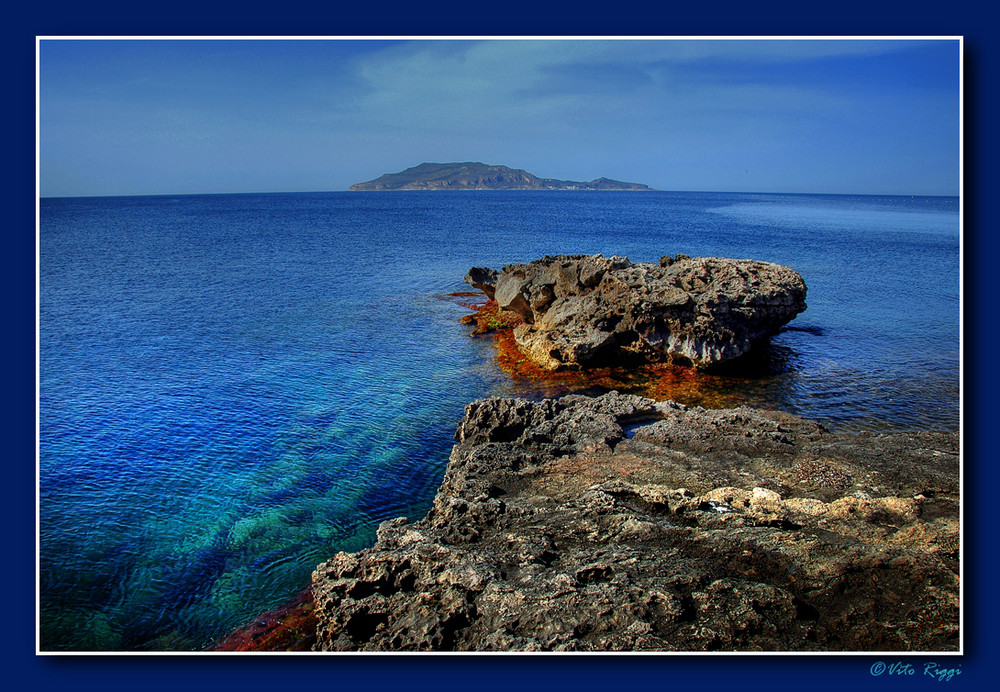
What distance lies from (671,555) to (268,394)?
52.5 feet

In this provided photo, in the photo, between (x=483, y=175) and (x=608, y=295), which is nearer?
(x=608, y=295)

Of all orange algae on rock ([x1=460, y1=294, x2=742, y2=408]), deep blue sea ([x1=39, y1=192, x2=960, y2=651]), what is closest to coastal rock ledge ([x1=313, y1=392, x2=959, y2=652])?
deep blue sea ([x1=39, y1=192, x2=960, y2=651])

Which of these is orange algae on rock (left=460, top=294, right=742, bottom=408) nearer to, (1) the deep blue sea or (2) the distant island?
(1) the deep blue sea

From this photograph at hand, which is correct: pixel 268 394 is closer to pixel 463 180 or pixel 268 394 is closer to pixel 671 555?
pixel 671 555

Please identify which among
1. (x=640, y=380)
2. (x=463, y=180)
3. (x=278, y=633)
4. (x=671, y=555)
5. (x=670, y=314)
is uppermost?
(x=463, y=180)

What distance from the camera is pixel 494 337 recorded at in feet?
99.9

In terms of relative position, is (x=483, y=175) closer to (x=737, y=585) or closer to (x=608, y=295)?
(x=608, y=295)

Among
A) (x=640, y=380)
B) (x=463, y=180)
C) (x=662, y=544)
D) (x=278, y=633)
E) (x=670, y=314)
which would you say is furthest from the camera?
(x=463, y=180)

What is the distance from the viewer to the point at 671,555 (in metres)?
9.80

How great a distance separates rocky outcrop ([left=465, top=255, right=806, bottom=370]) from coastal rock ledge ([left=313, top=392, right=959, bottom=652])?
10.2 m

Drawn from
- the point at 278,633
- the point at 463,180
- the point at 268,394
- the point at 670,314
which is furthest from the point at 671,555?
the point at 463,180

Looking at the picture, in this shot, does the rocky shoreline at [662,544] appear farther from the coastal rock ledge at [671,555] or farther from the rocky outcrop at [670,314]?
the rocky outcrop at [670,314]
